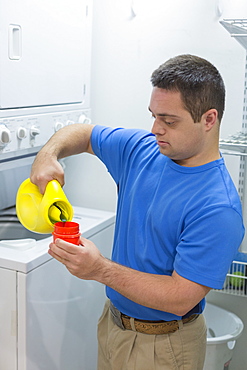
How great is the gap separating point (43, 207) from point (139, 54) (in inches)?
44.3

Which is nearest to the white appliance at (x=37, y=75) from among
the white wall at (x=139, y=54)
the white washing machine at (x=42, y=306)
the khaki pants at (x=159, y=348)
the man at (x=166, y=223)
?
the white wall at (x=139, y=54)

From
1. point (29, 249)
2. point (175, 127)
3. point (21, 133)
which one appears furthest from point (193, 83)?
point (29, 249)

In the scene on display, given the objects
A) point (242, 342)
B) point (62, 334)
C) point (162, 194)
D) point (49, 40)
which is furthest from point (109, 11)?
point (242, 342)

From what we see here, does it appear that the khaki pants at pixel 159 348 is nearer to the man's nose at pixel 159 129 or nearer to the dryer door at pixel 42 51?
the man's nose at pixel 159 129

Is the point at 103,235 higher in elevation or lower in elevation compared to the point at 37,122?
lower

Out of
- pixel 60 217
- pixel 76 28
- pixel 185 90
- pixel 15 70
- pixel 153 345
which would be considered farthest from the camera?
pixel 76 28

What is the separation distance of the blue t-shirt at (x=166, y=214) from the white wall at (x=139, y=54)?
0.63m

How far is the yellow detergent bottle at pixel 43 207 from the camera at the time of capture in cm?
136

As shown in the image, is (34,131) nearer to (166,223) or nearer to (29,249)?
(29,249)

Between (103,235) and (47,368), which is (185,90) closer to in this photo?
(103,235)

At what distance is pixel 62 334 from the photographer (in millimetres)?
1926

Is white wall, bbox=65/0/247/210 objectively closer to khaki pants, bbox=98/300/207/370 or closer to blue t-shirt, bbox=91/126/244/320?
blue t-shirt, bbox=91/126/244/320

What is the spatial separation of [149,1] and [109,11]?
0.20 metres

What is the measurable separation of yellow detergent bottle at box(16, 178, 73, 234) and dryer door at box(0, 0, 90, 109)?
396mm
